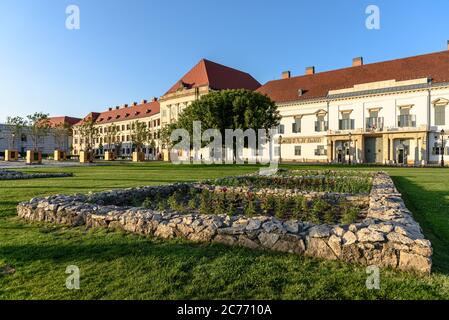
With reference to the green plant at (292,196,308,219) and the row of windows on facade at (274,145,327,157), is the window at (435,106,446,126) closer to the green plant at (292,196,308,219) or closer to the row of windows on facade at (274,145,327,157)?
the row of windows on facade at (274,145,327,157)

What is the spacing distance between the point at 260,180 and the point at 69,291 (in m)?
12.8

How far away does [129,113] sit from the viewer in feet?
303

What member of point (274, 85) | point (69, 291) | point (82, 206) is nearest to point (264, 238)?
point (69, 291)

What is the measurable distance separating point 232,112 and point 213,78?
1297 inches

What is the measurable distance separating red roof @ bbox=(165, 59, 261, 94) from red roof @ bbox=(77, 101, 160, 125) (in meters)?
14.7

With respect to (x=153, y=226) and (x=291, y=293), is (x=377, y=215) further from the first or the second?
(x=153, y=226)

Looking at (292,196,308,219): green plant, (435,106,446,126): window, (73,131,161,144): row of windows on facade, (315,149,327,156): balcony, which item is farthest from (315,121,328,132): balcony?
(292,196,308,219): green plant

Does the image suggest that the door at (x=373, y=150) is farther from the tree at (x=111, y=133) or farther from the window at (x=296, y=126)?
the tree at (x=111, y=133)

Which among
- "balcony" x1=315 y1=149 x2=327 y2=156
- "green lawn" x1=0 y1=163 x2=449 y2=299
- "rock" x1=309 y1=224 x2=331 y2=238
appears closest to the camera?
"green lawn" x1=0 y1=163 x2=449 y2=299

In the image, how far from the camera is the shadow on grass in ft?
17.9

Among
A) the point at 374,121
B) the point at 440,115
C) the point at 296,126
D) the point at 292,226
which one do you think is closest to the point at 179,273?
the point at 292,226

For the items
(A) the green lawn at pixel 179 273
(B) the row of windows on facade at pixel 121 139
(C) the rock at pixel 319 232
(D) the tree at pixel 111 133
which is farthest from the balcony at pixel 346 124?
(D) the tree at pixel 111 133
